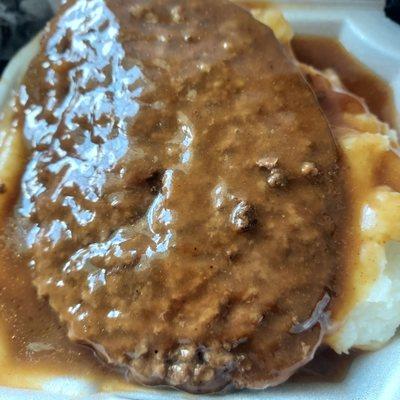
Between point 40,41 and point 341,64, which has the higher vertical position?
point 341,64

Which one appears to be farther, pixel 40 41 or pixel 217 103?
pixel 40 41

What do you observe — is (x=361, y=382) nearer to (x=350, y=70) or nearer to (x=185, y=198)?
(x=185, y=198)

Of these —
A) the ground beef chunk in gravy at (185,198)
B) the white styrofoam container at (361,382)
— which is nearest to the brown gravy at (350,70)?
the white styrofoam container at (361,382)

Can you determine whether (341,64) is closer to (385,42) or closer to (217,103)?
(385,42)

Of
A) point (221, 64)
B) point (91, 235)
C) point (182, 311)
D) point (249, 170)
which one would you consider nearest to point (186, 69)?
point (221, 64)

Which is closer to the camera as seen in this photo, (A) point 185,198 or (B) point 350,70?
(A) point 185,198

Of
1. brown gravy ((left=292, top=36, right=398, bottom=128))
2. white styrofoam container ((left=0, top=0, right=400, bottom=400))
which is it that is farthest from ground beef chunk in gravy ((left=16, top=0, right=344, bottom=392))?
brown gravy ((left=292, top=36, right=398, bottom=128))

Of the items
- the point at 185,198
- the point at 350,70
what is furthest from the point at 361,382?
the point at 350,70

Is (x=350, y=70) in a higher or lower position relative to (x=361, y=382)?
higher

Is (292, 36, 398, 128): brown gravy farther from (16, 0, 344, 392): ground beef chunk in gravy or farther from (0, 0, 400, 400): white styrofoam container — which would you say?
(16, 0, 344, 392): ground beef chunk in gravy
